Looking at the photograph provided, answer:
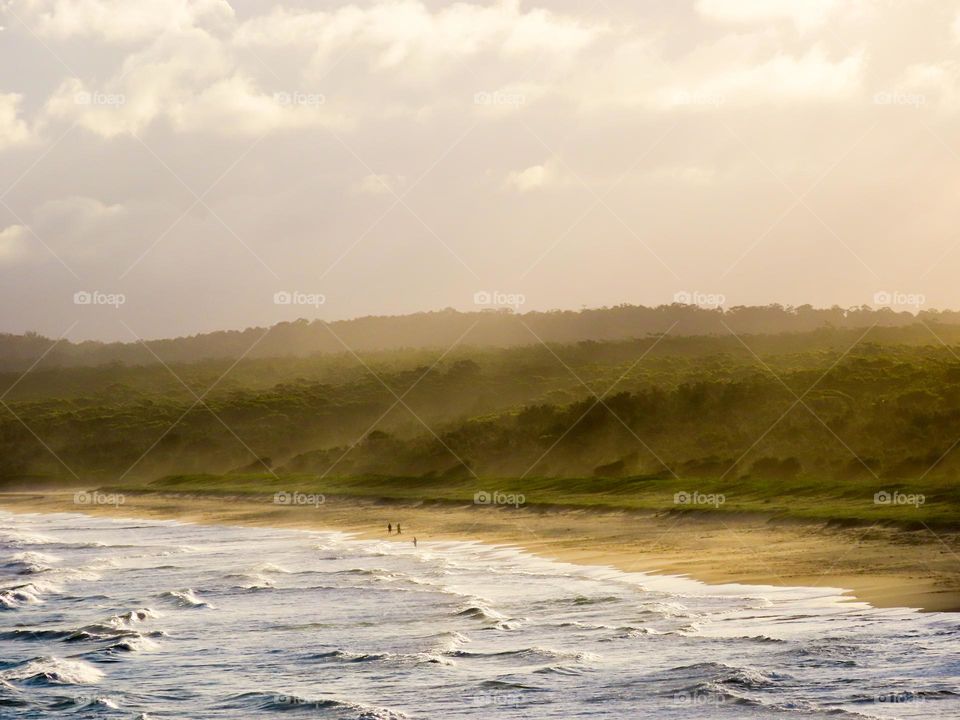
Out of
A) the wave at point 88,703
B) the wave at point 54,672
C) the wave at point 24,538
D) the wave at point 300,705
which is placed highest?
the wave at point 24,538

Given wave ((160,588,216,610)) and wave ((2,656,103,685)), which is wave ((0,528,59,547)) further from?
wave ((2,656,103,685))

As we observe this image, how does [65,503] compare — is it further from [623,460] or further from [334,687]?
[334,687]

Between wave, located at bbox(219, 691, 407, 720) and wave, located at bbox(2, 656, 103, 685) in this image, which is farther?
wave, located at bbox(2, 656, 103, 685)

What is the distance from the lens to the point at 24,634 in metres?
24.2

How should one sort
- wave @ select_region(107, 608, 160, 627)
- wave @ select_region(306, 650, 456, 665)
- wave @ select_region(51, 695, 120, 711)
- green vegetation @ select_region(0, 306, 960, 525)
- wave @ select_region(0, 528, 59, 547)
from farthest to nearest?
green vegetation @ select_region(0, 306, 960, 525) → wave @ select_region(0, 528, 59, 547) → wave @ select_region(107, 608, 160, 627) → wave @ select_region(306, 650, 456, 665) → wave @ select_region(51, 695, 120, 711)

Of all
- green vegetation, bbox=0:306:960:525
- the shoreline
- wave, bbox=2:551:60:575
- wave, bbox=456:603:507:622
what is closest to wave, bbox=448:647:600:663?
wave, bbox=456:603:507:622

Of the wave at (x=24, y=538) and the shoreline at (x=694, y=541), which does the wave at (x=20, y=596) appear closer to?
the shoreline at (x=694, y=541)

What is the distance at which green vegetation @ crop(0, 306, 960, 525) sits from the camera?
1853 inches

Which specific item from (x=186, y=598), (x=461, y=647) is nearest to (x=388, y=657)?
(x=461, y=647)

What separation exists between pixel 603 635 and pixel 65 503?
2362 inches

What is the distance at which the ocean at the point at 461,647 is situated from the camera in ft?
51.0

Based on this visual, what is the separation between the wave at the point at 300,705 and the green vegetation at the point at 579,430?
20.5 metres

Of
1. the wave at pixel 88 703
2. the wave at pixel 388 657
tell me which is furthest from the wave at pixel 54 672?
the wave at pixel 388 657

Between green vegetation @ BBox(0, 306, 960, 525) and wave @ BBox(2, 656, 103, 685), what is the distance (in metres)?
22.2
